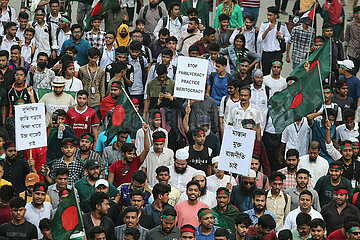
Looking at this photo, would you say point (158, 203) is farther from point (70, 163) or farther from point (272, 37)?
point (272, 37)

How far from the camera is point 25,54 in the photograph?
20.0 metres

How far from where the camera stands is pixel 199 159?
16281 millimetres

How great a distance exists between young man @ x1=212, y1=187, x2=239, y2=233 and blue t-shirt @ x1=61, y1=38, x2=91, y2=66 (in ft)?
20.4

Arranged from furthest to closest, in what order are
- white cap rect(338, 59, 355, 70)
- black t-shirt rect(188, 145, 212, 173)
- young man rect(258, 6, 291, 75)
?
young man rect(258, 6, 291, 75)
white cap rect(338, 59, 355, 70)
black t-shirt rect(188, 145, 212, 173)

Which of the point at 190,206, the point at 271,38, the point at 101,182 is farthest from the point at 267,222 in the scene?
the point at 271,38

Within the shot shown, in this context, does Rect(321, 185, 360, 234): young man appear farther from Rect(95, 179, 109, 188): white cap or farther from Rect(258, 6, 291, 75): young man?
Rect(258, 6, 291, 75): young man

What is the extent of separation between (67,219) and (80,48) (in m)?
6.99

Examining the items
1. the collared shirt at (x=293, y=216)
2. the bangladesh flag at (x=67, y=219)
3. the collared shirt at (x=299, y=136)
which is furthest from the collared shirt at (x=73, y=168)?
the collared shirt at (x=299, y=136)

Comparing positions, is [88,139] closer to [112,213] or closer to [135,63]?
[112,213]

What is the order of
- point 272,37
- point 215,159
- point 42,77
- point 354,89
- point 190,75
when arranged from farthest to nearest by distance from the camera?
point 272,37, point 354,89, point 42,77, point 190,75, point 215,159

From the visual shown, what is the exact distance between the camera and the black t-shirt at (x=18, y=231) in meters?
14.1

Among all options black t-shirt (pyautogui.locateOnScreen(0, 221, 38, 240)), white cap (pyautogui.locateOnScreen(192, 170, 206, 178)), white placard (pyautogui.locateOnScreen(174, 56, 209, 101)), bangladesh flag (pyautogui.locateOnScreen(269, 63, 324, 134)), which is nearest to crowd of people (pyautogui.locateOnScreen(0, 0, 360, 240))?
black t-shirt (pyautogui.locateOnScreen(0, 221, 38, 240))

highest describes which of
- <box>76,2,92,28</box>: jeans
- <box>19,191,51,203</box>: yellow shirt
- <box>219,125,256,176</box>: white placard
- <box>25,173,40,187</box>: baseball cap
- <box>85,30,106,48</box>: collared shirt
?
<box>76,2,92,28</box>: jeans

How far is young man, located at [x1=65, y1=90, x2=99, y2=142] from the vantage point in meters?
17.3
